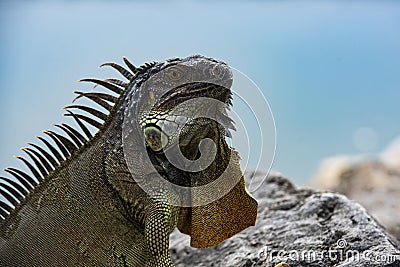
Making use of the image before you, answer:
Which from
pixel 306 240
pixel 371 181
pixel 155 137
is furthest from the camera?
pixel 371 181

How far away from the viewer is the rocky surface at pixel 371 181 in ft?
A: 24.6

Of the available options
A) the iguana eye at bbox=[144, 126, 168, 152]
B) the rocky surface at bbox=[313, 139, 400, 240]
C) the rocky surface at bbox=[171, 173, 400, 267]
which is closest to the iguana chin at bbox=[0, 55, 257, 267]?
the iguana eye at bbox=[144, 126, 168, 152]

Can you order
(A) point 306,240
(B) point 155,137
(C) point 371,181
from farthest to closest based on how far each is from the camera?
1. (C) point 371,181
2. (A) point 306,240
3. (B) point 155,137

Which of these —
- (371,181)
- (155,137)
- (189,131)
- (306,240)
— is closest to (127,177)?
(155,137)

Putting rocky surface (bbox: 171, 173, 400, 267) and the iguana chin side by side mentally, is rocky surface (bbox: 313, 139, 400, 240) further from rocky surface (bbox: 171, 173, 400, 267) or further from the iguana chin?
the iguana chin

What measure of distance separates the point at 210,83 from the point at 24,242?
1655mm

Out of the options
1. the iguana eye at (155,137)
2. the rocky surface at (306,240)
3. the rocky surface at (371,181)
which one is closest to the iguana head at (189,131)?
the iguana eye at (155,137)

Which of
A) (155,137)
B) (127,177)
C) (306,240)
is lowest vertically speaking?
(306,240)

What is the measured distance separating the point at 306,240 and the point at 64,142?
78.9 inches

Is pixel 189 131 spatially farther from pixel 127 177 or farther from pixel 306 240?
pixel 306 240

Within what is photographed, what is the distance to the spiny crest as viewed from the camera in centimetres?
362

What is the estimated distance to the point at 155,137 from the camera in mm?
3342

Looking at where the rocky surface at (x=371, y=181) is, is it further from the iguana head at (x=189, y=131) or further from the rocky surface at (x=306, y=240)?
the iguana head at (x=189, y=131)

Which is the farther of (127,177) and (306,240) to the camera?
(306,240)
